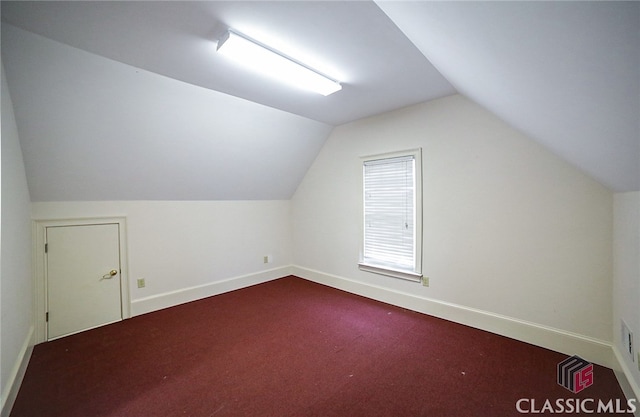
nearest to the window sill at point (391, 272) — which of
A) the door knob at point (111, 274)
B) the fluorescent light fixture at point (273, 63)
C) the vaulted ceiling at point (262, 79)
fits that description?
the vaulted ceiling at point (262, 79)

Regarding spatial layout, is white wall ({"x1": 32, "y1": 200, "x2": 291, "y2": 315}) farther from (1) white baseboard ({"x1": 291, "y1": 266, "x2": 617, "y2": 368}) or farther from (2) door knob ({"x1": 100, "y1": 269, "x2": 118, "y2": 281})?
(1) white baseboard ({"x1": 291, "y1": 266, "x2": 617, "y2": 368})

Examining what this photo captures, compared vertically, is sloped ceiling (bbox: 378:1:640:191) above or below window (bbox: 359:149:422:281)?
above

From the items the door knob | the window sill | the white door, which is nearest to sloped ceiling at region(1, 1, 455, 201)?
the white door

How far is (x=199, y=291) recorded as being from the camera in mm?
3789

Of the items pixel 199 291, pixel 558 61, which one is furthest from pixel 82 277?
pixel 558 61

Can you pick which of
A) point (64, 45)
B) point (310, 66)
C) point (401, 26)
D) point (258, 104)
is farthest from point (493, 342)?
point (64, 45)

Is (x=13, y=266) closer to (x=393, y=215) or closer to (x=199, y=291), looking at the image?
(x=199, y=291)

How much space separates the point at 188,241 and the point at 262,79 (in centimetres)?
250

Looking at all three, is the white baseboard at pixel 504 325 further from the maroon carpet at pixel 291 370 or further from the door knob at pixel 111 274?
the door knob at pixel 111 274

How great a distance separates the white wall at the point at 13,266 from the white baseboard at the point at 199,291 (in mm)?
978

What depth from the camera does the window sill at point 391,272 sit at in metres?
3.27

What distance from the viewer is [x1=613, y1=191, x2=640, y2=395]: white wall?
1691 mm

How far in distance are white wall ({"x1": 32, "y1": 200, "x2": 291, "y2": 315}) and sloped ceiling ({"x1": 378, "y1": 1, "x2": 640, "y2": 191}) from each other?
11.3ft

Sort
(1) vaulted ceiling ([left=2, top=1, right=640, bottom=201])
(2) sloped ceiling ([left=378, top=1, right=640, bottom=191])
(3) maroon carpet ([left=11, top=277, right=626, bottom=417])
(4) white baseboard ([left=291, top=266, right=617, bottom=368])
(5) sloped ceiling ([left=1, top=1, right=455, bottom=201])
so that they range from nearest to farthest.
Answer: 1. (2) sloped ceiling ([left=378, top=1, right=640, bottom=191])
2. (1) vaulted ceiling ([left=2, top=1, right=640, bottom=201])
3. (5) sloped ceiling ([left=1, top=1, right=455, bottom=201])
4. (3) maroon carpet ([left=11, top=277, right=626, bottom=417])
5. (4) white baseboard ([left=291, top=266, right=617, bottom=368])
